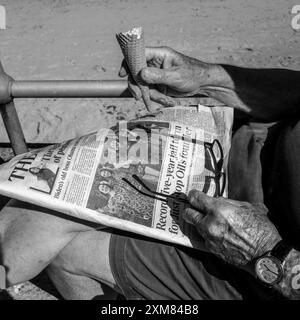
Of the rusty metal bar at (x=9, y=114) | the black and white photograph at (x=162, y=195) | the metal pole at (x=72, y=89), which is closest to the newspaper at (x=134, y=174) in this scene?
the black and white photograph at (x=162, y=195)

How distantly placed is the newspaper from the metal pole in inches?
4.7

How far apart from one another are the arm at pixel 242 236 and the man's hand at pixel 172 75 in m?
0.43

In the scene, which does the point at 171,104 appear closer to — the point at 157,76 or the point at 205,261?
the point at 157,76

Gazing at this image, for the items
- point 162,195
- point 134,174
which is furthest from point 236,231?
point 134,174

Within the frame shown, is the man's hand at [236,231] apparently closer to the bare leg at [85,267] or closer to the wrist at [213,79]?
the bare leg at [85,267]

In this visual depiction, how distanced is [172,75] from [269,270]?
2.17ft

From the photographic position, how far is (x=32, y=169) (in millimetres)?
1368

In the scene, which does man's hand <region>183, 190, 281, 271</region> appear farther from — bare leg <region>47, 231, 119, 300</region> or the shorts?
bare leg <region>47, 231, 119, 300</region>

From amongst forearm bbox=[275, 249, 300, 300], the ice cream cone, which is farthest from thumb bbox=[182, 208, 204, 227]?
the ice cream cone

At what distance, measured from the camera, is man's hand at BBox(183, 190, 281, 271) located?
1.23 m

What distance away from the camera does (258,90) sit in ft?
5.16
